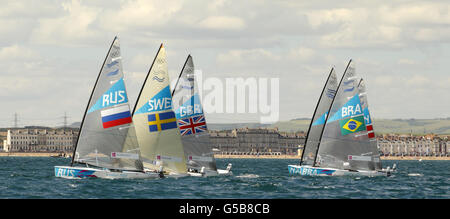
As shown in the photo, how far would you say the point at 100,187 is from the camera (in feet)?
145

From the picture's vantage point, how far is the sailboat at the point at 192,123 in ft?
193

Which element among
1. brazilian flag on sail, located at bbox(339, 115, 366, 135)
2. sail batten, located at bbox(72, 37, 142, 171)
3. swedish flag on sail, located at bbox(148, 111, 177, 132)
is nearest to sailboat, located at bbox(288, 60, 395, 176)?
brazilian flag on sail, located at bbox(339, 115, 366, 135)

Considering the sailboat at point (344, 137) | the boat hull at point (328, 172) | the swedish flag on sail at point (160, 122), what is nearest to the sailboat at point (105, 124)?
the swedish flag on sail at point (160, 122)

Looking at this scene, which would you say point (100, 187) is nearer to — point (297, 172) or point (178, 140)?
point (178, 140)

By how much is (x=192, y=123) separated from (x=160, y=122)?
6874 mm

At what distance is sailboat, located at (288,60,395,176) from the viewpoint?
62.9 m

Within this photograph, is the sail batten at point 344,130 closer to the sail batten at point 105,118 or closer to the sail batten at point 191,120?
the sail batten at point 191,120

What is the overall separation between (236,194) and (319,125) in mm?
24685

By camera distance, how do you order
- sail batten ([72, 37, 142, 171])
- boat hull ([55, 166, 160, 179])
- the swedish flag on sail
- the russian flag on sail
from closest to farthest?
boat hull ([55, 166, 160, 179])
sail batten ([72, 37, 142, 171])
the russian flag on sail
the swedish flag on sail

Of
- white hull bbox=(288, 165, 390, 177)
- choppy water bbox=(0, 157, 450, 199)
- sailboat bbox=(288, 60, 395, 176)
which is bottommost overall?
choppy water bbox=(0, 157, 450, 199)

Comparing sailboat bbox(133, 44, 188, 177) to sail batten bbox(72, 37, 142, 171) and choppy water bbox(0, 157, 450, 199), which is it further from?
sail batten bbox(72, 37, 142, 171)

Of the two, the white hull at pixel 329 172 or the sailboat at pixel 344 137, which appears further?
the sailboat at pixel 344 137

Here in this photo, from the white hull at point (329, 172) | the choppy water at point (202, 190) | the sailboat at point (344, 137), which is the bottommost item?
the choppy water at point (202, 190)
